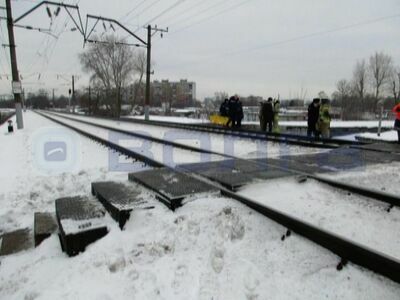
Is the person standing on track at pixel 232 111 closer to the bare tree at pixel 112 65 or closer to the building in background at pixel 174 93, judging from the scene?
the bare tree at pixel 112 65

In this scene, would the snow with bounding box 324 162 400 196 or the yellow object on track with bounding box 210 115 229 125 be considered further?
the yellow object on track with bounding box 210 115 229 125

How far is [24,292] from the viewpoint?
9.93 ft

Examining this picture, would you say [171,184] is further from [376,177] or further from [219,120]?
[219,120]

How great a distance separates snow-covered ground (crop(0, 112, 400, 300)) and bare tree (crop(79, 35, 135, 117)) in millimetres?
52062

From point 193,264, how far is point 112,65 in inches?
2286

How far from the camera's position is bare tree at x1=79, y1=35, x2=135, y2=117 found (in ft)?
182

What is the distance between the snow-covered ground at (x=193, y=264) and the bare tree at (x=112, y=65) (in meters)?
52.1

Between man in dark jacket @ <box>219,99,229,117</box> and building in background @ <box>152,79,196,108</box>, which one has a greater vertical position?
building in background @ <box>152,79,196,108</box>

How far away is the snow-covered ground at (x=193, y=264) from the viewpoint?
2775 mm

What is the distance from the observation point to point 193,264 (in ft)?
10.5
